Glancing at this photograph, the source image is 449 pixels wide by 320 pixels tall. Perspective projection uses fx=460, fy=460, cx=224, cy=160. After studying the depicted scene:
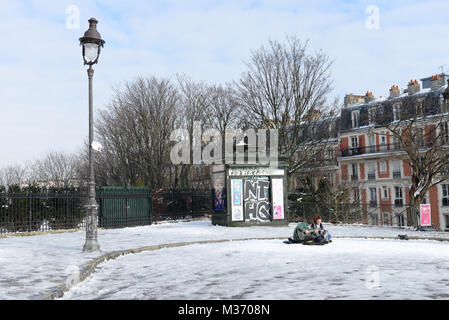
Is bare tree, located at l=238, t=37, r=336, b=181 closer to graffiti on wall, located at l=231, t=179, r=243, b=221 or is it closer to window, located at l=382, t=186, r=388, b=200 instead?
graffiti on wall, located at l=231, t=179, r=243, b=221

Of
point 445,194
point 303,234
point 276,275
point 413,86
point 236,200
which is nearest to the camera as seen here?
point 276,275

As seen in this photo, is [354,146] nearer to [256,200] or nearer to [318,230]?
[256,200]

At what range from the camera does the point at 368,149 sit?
5569 centimetres

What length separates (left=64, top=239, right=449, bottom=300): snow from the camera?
664 cm

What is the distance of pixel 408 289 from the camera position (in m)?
6.61

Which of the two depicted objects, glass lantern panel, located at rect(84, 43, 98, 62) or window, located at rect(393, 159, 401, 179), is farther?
window, located at rect(393, 159, 401, 179)

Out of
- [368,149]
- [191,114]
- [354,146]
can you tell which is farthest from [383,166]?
[191,114]

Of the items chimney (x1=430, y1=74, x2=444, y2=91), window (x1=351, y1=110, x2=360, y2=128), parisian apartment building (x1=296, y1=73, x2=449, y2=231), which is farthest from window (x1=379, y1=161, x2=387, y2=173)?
chimney (x1=430, y1=74, x2=444, y2=91)

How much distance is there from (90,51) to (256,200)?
442 inches

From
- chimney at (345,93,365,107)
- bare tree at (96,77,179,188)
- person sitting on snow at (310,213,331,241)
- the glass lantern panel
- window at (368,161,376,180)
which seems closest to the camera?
the glass lantern panel

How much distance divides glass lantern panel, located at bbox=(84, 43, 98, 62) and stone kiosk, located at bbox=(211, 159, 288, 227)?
9.74 metres

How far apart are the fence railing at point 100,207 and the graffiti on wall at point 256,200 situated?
6393mm

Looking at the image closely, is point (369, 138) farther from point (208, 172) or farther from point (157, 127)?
point (157, 127)

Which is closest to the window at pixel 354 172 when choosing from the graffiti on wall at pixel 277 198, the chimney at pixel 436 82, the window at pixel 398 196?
the window at pixel 398 196
